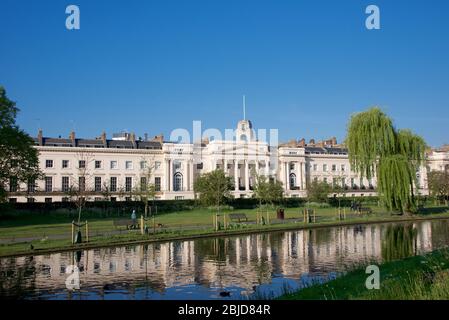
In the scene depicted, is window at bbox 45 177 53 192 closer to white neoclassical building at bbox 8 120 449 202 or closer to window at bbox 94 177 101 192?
white neoclassical building at bbox 8 120 449 202

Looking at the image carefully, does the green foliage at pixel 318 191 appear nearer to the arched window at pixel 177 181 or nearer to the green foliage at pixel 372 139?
the green foliage at pixel 372 139

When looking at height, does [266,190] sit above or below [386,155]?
below

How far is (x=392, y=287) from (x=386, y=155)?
107 feet

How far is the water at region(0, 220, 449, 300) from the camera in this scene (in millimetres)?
13023

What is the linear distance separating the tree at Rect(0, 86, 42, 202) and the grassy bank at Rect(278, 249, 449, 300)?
36.7m

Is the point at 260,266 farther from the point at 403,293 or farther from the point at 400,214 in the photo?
the point at 400,214

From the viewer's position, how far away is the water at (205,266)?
42.7 ft

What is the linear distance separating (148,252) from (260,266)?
638 cm

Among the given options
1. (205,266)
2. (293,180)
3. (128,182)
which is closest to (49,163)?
(128,182)

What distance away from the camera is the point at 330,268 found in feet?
53.5

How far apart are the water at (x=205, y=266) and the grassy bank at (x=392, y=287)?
1288 millimetres

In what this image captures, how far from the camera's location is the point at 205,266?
1705cm

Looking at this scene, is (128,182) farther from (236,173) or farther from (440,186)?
(440,186)

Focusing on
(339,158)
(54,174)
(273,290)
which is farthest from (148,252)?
(339,158)
